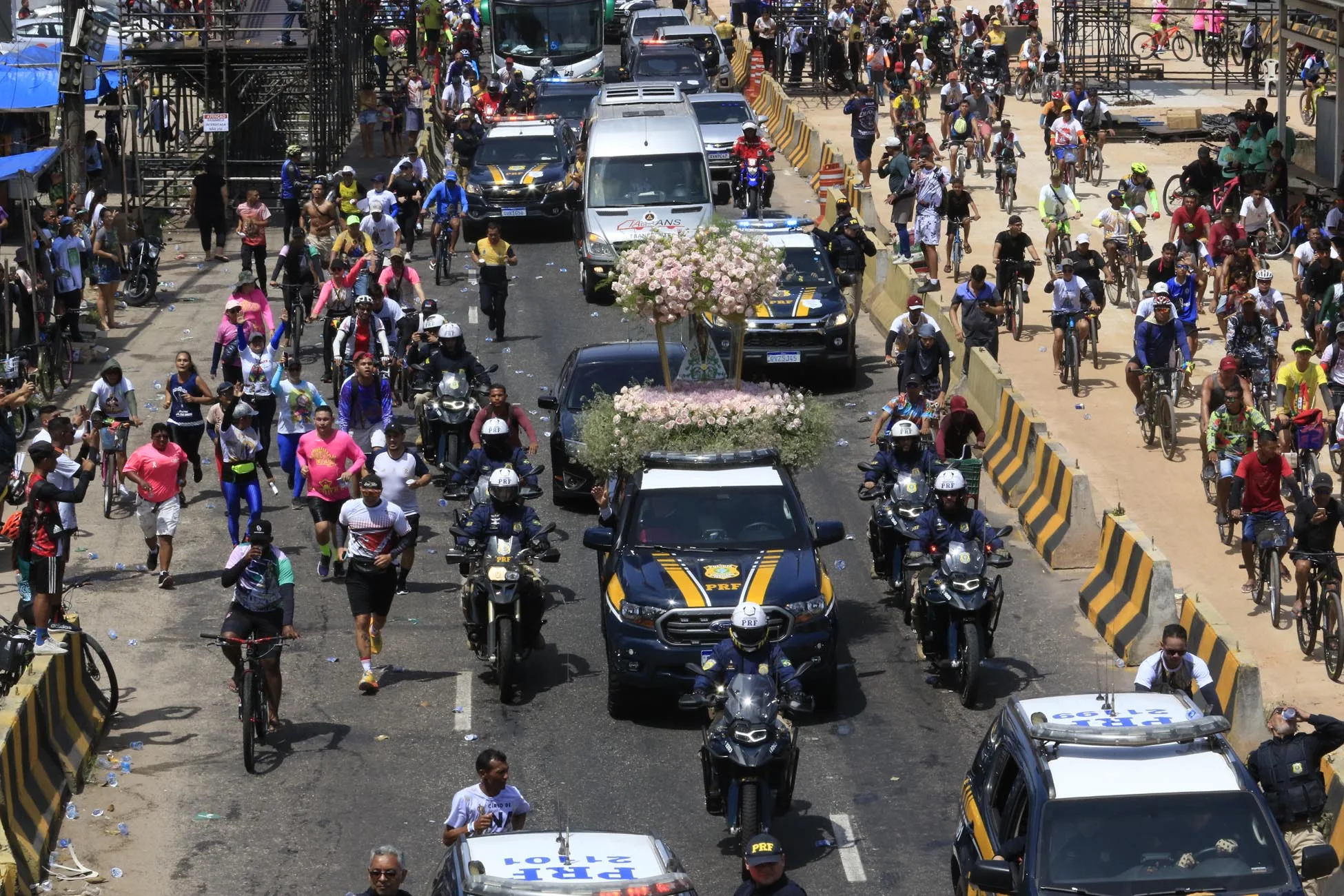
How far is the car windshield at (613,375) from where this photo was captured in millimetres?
22469

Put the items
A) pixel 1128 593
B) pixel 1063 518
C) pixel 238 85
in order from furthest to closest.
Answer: pixel 238 85 → pixel 1063 518 → pixel 1128 593

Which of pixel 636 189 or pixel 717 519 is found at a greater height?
pixel 636 189

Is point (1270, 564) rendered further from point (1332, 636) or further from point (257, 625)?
point (257, 625)

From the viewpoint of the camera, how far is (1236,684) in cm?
1512

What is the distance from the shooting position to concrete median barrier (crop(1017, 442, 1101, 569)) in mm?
20359

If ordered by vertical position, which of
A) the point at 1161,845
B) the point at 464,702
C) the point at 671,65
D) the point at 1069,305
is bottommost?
the point at 464,702

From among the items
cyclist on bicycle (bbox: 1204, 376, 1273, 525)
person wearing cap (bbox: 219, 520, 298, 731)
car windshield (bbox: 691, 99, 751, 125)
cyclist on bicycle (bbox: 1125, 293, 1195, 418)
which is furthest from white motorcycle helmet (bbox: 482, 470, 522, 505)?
car windshield (bbox: 691, 99, 751, 125)

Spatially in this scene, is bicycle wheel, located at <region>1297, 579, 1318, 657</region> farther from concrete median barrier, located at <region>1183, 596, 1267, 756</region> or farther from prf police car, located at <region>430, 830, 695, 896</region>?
prf police car, located at <region>430, 830, 695, 896</region>

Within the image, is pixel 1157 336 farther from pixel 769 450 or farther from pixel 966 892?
pixel 966 892

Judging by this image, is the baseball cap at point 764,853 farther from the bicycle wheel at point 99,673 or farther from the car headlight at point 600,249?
the car headlight at point 600,249

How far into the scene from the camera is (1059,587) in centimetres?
1989

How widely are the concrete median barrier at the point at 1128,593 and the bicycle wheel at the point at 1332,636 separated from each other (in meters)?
1.22

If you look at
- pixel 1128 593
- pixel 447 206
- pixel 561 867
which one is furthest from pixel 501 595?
pixel 447 206

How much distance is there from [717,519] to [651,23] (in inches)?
1549
